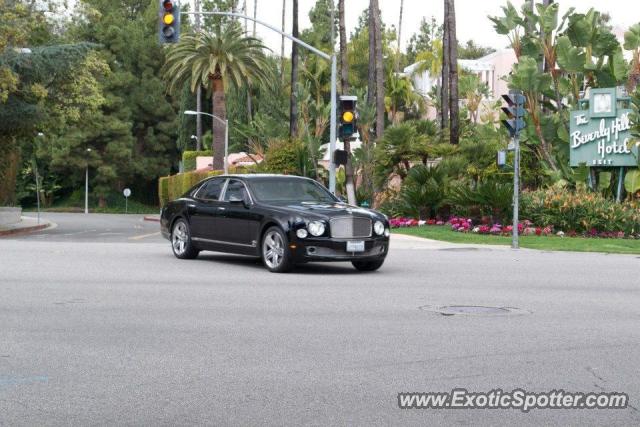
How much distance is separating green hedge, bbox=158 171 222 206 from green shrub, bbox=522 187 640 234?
2833 cm

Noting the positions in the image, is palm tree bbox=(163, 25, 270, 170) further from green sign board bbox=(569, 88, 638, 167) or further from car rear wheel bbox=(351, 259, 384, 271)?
car rear wheel bbox=(351, 259, 384, 271)

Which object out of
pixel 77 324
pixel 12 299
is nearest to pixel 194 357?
pixel 77 324

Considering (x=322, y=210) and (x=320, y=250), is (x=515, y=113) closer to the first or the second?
(x=322, y=210)

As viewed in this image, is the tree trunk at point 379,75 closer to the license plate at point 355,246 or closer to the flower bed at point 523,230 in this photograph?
the flower bed at point 523,230

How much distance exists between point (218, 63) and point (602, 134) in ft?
109

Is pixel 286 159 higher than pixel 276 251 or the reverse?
higher

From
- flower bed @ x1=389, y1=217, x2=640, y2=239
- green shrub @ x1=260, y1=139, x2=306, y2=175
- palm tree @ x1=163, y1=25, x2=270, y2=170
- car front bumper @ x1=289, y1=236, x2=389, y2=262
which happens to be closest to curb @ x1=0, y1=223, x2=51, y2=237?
green shrub @ x1=260, y1=139, x2=306, y2=175

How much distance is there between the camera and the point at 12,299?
1309 centimetres

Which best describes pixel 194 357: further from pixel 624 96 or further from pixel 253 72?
pixel 253 72

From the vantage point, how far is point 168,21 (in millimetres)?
25250

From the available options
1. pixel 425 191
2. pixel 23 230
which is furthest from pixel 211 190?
pixel 23 230

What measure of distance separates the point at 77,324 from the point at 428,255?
12.5 metres

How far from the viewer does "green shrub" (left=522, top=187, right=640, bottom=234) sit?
98.4ft

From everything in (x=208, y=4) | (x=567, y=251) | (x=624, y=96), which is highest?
(x=208, y=4)
